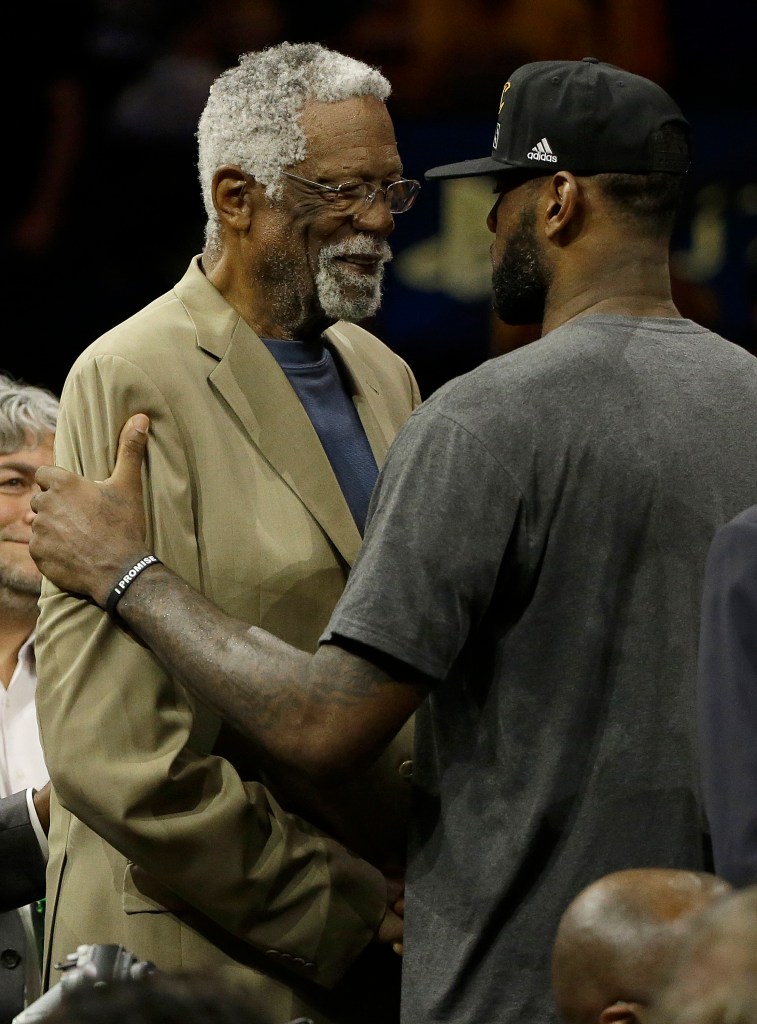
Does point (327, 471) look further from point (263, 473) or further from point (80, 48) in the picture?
point (80, 48)

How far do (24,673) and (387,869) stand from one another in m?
1.44

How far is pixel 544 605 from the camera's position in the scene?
185 cm

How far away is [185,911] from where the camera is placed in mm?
2238

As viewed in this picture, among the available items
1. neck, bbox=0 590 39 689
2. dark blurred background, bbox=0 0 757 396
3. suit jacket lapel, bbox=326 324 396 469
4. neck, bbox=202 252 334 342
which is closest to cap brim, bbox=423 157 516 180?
neck, bbox=202 252 334 342

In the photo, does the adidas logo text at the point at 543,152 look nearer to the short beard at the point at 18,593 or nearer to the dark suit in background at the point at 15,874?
the dark suit in background at the point at 15,874

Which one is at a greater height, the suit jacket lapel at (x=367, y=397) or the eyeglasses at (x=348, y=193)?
the eyeglasses at (x=348, y=193)

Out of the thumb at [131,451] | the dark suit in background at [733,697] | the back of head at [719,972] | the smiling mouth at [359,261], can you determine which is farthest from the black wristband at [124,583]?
the back of head at [719,972]

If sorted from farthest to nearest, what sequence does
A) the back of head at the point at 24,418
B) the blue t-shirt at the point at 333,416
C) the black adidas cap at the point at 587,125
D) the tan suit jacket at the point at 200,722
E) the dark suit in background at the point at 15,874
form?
1. the back of head at the point at 24,418
2. the dark suit in background at the point at 15,874
3. the blue t-shirt at the point at 333,416
4. the tan suit jacket at the point at 200,722
5. the black adidas cap at the point at 587,125

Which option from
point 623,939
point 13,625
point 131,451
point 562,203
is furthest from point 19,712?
point 623,939

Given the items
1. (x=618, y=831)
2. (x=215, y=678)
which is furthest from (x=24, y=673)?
(x=618, y=831)

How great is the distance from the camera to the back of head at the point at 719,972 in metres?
0.99

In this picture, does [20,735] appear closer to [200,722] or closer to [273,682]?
[200,722]

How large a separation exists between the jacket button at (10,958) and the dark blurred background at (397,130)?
2091 mm

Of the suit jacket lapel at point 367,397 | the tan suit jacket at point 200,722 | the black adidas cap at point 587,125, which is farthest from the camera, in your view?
the suit jacket lapel at point 367,397
